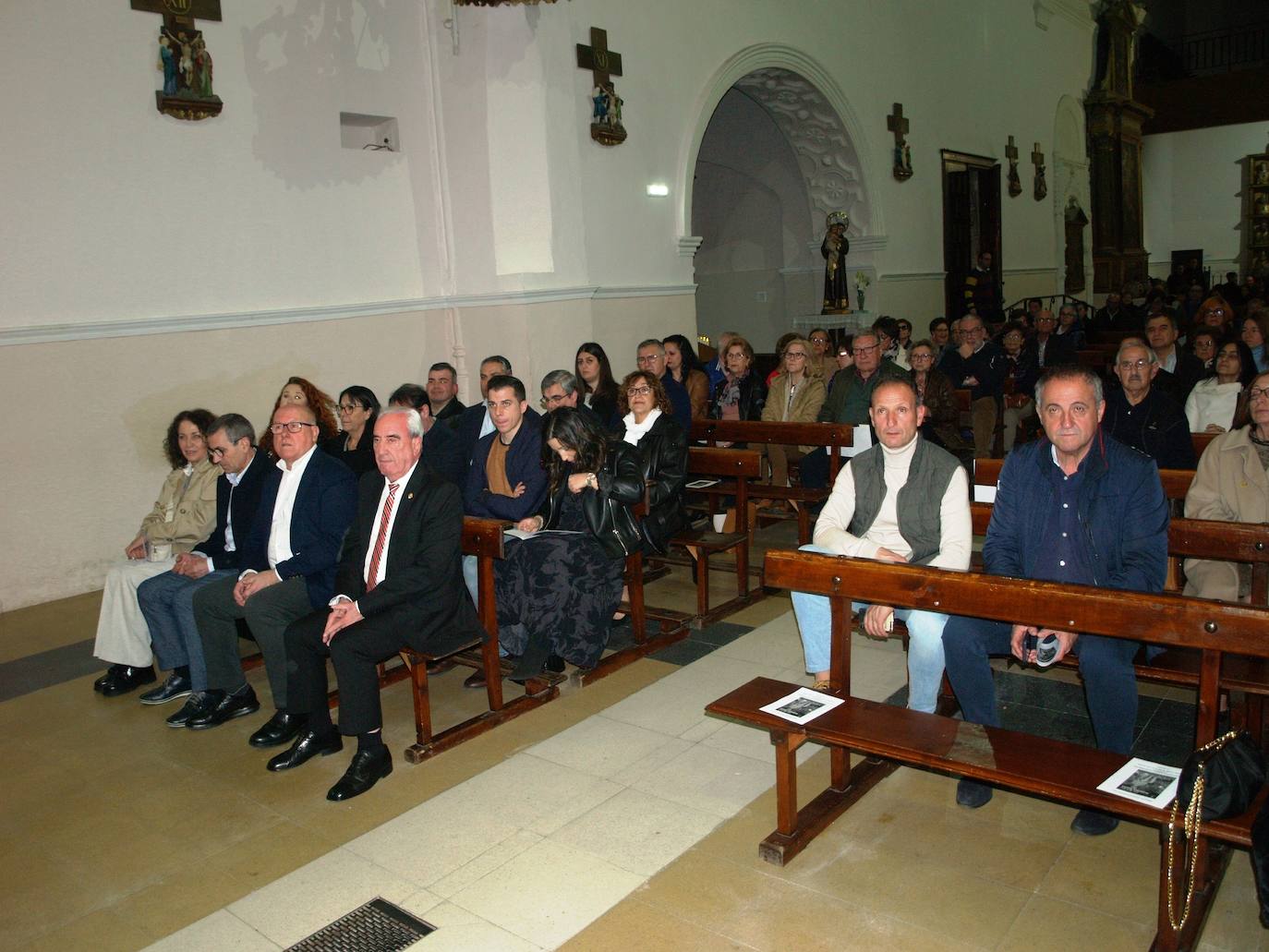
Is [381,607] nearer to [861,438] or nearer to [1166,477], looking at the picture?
[861,438]

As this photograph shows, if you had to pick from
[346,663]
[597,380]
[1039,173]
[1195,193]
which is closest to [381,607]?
[346,663]

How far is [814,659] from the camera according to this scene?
346cm

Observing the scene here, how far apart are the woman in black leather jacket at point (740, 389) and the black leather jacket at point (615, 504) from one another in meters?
2.80

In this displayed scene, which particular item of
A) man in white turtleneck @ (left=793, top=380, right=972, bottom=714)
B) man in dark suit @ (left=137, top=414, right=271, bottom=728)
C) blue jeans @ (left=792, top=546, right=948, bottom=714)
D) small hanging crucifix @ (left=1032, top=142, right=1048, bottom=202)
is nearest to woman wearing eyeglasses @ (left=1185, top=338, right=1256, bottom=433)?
man in white turtleneck @ (left=793, top=380, right=972, bottom=714)

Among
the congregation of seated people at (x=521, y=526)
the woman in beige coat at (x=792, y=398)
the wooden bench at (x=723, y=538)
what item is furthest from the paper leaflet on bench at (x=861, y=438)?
the congregation of seated people at (x=521, y=526)

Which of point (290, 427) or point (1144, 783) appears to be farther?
point (290, 427)

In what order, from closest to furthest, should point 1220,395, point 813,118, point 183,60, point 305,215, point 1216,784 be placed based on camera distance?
1. point 1216,784
2. point 1220,395
3. point 183,60
4. point 305,215
5. point 813,118

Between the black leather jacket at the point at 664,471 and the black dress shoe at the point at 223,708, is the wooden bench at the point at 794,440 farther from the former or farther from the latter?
the black dress shoe at the point at 223,708

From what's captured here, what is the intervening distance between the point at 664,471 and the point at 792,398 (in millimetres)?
2103

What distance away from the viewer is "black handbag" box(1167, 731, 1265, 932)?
7.09 ft

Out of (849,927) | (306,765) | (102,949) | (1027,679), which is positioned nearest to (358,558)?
(306,765)

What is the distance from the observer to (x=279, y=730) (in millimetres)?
3766

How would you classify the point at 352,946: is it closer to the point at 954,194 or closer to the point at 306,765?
the point at 306,765

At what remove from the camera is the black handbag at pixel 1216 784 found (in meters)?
2.16
